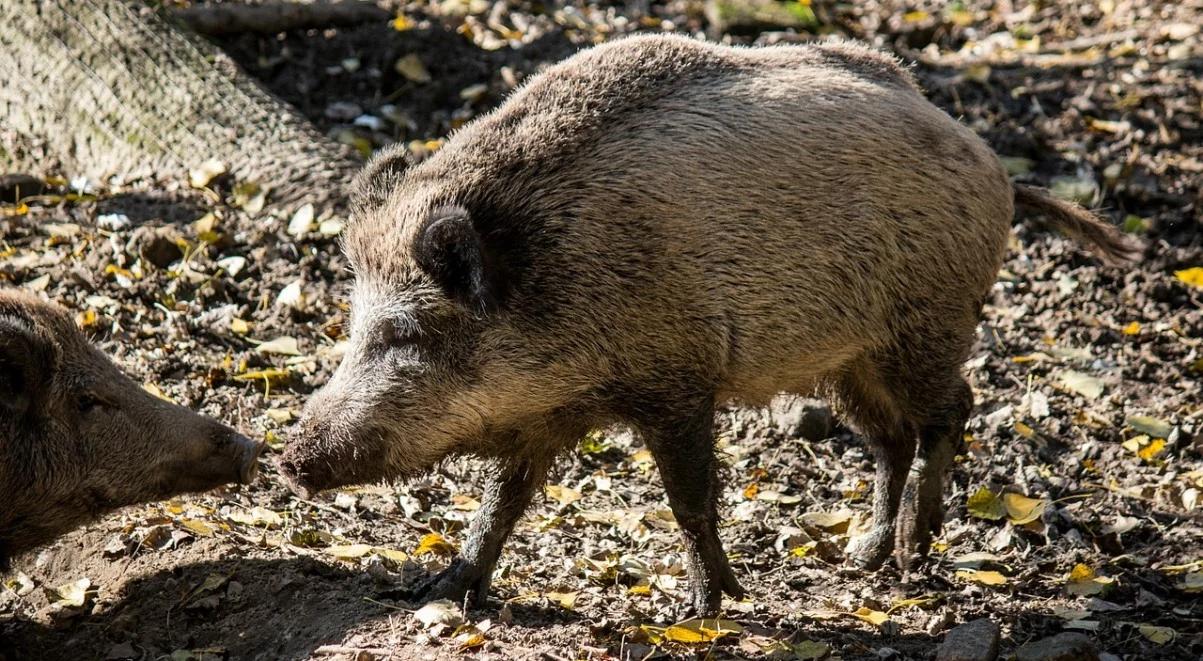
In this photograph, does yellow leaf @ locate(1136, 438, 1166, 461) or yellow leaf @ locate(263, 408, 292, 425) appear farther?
yellow leaf @ locate(1136, 438, 1166, 461)

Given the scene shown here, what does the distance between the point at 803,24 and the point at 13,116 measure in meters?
5.49

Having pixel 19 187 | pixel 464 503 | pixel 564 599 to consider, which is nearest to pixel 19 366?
pixel 464 503

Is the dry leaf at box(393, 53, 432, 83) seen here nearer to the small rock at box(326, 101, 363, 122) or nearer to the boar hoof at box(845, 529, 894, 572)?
the small rock at box(326, 101, 363, 122)

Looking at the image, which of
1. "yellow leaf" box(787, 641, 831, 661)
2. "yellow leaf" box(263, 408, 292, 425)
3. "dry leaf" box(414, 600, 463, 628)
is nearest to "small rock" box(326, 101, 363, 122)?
"yellow leaf" box(263, 408, 292, 425)

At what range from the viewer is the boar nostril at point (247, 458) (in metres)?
4.93

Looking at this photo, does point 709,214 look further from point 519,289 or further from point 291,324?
point 291,324

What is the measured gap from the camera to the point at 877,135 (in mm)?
5148

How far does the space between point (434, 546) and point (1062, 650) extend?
2.39m

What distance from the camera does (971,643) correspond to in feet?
14.1

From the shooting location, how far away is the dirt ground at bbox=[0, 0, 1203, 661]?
4.71m

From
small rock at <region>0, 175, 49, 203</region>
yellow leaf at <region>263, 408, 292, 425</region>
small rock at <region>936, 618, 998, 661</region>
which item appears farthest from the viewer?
small rock at <region>0, 175, 49, 203</region>

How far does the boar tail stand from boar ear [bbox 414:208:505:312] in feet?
8.84

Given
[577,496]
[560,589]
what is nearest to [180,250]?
[577,496]

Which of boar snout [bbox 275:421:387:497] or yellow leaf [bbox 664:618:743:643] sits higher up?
boar snout [bbox 275:421:387:497]
